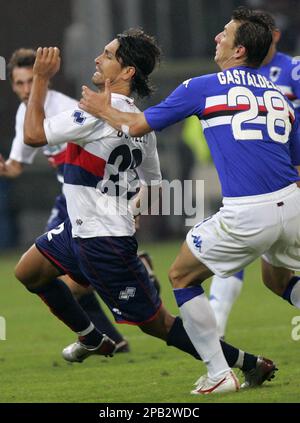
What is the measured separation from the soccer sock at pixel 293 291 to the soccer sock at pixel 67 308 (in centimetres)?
136

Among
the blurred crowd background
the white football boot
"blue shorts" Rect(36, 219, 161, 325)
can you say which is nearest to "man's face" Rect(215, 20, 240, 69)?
"blue shorts" Rect(36, 219, 161, 325)

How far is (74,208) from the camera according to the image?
7.28 metres

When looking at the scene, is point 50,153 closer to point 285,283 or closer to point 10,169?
point 10,169

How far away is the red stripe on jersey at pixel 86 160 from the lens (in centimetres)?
712

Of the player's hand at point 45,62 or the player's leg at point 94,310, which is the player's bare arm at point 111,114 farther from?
the player's leg at point 94,310

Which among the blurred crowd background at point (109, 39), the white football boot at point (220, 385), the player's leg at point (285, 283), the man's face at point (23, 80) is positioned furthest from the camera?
the blurred crowd background at point (109, 39)

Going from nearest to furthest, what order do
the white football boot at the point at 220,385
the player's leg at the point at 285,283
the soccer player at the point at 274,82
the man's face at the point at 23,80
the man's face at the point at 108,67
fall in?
the white football boot at the point at 220,385 < the man's face at the point at 108,67 < the player's leg at the point at 285,283 < the soccer player at the point at 274,82 < the man's face at the point at 23,80

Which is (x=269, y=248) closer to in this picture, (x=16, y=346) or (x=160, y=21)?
(x=16, y=346)

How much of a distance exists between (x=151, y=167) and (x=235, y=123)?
1.08 metres

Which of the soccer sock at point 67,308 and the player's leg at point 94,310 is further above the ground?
the soccer sock at point 67,308

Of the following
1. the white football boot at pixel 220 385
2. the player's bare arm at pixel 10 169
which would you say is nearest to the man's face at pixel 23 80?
the player's bare arm at pixel 10 169

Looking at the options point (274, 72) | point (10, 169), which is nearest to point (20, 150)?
point (10, 169)

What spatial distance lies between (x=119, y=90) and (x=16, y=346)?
11.6 ft
